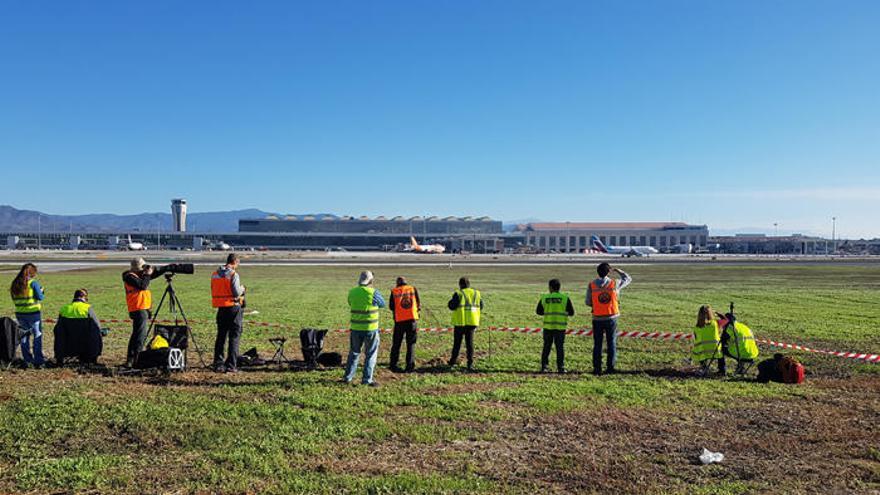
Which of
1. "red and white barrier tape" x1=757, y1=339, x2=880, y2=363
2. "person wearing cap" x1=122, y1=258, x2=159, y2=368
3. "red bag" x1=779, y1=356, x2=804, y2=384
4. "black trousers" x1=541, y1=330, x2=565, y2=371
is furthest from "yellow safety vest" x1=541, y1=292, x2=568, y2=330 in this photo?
"person wearing cap" x1=122, y1=258, x2=159, y2=368

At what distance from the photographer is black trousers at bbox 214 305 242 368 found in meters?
13.4

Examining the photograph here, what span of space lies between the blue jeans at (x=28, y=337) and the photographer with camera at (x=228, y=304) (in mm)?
3971

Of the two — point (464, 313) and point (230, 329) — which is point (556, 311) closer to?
point (464, 313)

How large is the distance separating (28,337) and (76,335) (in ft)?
3.90

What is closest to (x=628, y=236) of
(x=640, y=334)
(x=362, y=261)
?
(x=362, y=261)

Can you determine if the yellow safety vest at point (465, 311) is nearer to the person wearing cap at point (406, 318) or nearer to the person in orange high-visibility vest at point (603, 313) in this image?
the person wearing cap at point (406, 318)

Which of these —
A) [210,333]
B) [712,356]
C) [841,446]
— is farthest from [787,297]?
[210,333]

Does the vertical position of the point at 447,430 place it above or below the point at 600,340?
below

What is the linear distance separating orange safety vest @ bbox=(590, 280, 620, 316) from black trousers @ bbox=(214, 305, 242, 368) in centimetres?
803

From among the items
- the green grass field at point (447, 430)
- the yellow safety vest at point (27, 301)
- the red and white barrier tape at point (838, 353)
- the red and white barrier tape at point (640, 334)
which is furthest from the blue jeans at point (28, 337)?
the red and white barrier tape at point (838, 353)

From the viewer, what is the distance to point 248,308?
26.9 meters

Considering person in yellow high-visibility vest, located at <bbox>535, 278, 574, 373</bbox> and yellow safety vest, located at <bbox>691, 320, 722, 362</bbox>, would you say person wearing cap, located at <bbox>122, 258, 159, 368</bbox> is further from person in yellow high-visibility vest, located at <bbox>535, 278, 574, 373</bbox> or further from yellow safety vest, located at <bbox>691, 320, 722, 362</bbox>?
yellow safety vest, located at <bbox>691, 320, 722, 362</bbox>

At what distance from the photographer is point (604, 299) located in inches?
561

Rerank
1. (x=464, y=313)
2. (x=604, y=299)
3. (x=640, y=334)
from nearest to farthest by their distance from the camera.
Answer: (x=604, y=299) < (x=464, y=313) < (x=640, y=334)
